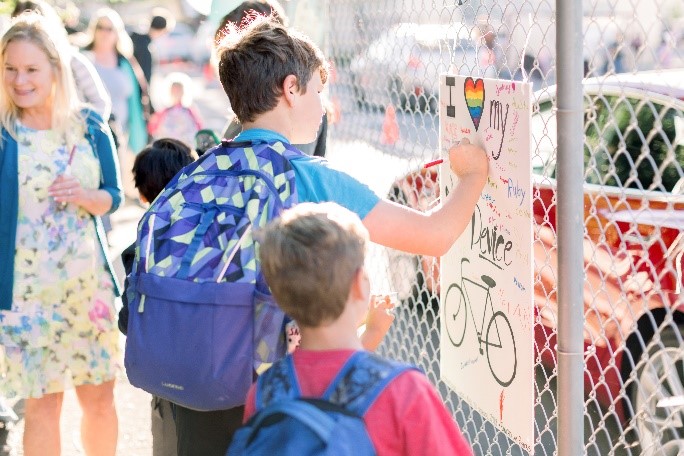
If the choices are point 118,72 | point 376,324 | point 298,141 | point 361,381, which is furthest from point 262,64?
point 118,72

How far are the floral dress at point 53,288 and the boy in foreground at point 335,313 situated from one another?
2.16m

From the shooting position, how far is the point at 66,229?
400 centimetres

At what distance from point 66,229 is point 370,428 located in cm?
242

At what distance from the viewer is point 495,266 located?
8.94 feet

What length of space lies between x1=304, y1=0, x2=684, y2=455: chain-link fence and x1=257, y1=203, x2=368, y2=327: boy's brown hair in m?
0.59

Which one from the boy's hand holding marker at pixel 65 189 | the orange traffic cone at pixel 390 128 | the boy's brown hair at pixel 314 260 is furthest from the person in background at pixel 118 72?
the boy's brown hair at pixel 314 260

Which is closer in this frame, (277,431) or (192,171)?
(277,431)

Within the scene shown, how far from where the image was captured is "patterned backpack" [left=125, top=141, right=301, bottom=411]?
7.76ft

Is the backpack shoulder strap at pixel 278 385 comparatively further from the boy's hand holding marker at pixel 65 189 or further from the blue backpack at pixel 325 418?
the boy's hand holding marker at pixel 65 189

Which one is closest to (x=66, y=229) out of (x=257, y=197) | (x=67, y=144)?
(x=67, y=144)

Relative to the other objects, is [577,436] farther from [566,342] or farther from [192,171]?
[192,171]

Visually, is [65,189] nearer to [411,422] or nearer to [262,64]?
[262,64]

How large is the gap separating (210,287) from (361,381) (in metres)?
0.60

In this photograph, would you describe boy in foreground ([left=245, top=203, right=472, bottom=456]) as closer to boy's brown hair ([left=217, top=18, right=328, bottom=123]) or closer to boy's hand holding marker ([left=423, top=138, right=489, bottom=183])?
boy's brown hair ([left=217, top=18, right=328, bottom=123])
